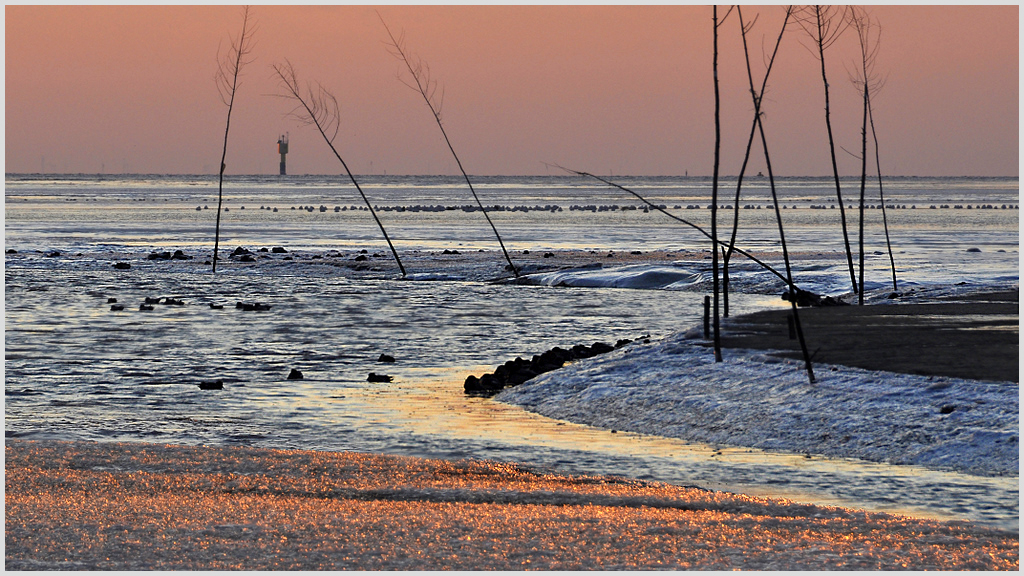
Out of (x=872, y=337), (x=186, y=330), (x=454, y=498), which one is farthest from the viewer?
(x=186, y=330)

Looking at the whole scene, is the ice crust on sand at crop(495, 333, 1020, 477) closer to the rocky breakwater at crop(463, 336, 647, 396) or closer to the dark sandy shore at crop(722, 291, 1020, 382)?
the rocky breakwater at crop(463, 336, 647, 396)

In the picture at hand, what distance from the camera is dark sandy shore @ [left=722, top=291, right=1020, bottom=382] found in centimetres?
1123

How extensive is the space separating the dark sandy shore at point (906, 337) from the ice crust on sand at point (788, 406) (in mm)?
440

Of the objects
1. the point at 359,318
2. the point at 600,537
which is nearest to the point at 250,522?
the point at 600,537

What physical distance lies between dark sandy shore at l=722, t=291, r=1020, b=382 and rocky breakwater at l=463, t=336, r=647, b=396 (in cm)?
168

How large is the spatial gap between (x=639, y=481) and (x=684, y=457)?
1021 mm

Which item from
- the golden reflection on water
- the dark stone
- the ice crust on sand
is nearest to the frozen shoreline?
the ice crust on sand

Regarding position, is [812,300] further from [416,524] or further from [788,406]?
[416,524]

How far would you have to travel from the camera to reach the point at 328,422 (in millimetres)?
10969

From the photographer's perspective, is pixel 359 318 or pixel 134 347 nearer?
pixel 134 347

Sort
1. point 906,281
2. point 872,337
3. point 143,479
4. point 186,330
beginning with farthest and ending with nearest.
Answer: point 906,281 < point 186,330 < point 872,337 < point 143,479

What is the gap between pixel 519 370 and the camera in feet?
43.3

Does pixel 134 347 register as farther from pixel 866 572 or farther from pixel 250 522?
pixel 866 572

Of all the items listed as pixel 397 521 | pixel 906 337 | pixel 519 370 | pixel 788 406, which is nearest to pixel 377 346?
pixel 519 370
